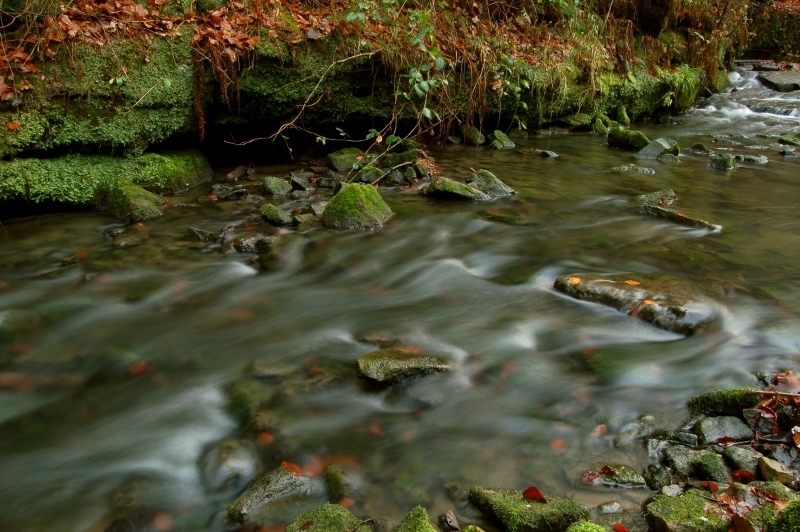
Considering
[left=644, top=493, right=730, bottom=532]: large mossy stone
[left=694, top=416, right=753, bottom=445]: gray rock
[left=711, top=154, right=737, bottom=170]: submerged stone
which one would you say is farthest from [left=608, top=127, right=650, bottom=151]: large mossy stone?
[left=644, top=493, right=730, bottom=532]: large mossy stone

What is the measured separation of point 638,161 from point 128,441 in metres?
8.02

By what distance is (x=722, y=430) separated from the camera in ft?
8.86

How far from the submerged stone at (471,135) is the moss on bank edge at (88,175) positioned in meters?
4.24

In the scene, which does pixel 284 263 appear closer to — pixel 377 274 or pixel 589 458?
pixel 377 274

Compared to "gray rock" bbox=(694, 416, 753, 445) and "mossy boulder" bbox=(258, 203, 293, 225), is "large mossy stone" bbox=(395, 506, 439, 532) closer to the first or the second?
"gray rock" bbox=(694, 416, 753, 445)

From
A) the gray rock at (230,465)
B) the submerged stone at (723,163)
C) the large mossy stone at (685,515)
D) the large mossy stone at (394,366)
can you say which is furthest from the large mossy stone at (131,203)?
the submerged stone at (723,163)

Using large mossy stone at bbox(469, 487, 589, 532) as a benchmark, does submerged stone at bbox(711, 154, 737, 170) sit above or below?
above

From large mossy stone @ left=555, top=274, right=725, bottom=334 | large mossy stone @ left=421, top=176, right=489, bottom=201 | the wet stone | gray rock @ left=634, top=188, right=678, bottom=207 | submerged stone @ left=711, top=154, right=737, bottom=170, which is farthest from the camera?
submerged stone @ left=711, top=154, right=737, bottom=170

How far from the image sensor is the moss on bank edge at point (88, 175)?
17.4 ft

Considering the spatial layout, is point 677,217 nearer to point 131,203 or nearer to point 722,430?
point 722,430

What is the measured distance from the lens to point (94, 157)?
5.90 meters

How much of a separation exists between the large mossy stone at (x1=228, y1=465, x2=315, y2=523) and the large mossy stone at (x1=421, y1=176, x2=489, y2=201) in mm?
4475


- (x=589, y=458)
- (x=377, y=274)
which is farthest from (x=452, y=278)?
(x=589, y=458)

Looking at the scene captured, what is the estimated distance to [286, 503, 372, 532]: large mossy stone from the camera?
6.89 feet
